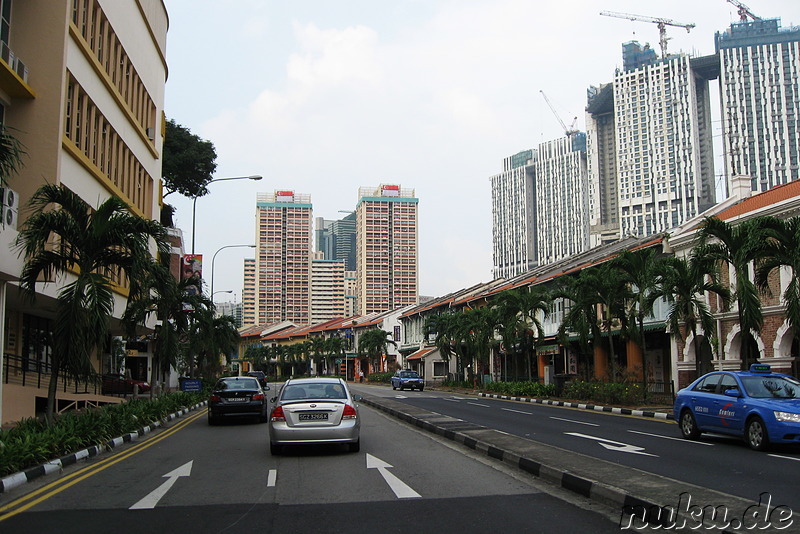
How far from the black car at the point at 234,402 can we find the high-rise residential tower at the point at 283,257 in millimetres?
148380

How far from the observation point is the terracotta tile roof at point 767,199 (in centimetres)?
2836

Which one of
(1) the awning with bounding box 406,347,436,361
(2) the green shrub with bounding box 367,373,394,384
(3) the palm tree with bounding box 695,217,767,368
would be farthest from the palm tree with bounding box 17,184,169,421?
(2) the green shrub with bounding box 367,373,394,384

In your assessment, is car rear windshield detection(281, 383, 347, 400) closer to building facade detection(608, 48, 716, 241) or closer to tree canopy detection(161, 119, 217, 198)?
tree canopy detection(161, 119, 217, 198)

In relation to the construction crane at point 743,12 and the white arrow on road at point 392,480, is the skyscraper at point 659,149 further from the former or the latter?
the white arrow on road at point 392,480

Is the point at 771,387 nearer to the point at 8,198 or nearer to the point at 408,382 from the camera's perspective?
the point at 8,198

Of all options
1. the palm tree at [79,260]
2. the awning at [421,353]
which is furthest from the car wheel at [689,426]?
the awning at [421,353]

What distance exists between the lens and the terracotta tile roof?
28359 millimetres

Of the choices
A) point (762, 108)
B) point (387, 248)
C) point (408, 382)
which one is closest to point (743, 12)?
point (762, 108)

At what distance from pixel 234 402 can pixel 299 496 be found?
13.4m

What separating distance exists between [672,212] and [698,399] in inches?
5844

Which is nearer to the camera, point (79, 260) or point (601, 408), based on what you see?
point (79, 260)

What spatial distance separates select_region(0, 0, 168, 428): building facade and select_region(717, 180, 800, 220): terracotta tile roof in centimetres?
2465

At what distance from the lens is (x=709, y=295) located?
32906 mm

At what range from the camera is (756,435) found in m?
13.4
